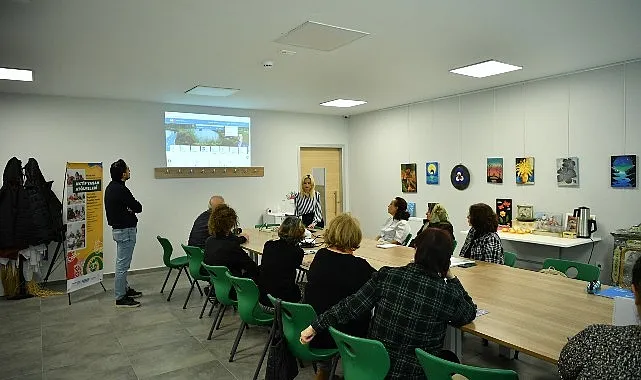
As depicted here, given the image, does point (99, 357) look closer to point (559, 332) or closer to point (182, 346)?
point (182, 346)

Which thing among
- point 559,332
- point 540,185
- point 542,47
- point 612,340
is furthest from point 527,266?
point 612,340

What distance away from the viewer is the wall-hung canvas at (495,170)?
20.5 ft

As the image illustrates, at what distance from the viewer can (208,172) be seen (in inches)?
293

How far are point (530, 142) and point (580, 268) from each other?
2.96 meters

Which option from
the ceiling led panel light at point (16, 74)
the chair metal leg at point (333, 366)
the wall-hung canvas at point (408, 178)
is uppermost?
the ceiling led panel light at point (16, 74)

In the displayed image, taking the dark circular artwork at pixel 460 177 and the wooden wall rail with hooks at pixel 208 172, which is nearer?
the dark circular artwork at pixel 460 177

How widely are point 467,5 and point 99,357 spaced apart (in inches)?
156

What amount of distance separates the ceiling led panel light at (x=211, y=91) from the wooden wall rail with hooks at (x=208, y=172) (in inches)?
58.8

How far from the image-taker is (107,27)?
3.39 metres

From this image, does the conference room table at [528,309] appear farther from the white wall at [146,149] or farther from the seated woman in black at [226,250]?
the white wall at [146,149]

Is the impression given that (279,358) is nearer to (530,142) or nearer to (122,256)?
(122,256)

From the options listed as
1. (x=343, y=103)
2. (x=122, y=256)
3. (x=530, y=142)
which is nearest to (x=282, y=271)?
(x=122, y=256)

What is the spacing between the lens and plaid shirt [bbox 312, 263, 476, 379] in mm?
2023

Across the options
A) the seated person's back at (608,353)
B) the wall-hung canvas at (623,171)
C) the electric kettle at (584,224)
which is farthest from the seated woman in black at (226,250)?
the wall-hung canvas at (623,171)
